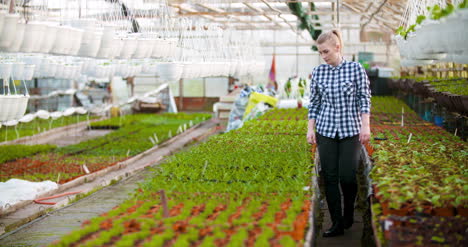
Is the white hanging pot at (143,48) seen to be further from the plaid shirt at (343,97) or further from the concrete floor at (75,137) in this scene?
the concrete floor at (75,137)

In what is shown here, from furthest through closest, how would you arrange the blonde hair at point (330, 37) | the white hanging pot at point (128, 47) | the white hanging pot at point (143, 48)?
the white hanging pot at point (143, 48), the white hanging pot at point (128, 47), the blonde hair at point (330, 37)

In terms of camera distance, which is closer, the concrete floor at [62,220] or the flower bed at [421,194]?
the flower bed at [421,194]

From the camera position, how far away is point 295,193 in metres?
4.28

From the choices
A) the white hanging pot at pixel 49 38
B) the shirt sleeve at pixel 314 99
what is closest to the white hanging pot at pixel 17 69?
the white hanging pot at pixel 49 38

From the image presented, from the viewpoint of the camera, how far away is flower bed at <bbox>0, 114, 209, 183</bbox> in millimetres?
11516

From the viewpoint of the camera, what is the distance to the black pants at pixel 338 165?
4996 millimetres

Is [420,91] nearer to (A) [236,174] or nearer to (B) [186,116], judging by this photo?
A: (A) [236,174]

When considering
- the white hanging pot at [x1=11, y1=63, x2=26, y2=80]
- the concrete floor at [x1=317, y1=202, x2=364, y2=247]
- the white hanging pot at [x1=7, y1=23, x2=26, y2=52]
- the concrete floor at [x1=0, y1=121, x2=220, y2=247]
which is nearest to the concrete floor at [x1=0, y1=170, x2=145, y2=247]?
the concrete floor at [x1=0, y1=121, x2=220, y2=247]

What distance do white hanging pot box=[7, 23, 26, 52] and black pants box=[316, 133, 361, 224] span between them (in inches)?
96.5

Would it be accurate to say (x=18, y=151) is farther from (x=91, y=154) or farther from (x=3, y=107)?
(x=3, y=107)

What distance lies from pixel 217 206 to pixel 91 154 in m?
10.8

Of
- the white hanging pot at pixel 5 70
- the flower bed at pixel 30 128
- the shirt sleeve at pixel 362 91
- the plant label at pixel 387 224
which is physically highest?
the white hanging pot at pixel 5 70

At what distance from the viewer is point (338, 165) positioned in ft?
16.7

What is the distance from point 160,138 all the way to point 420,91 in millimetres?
8928
